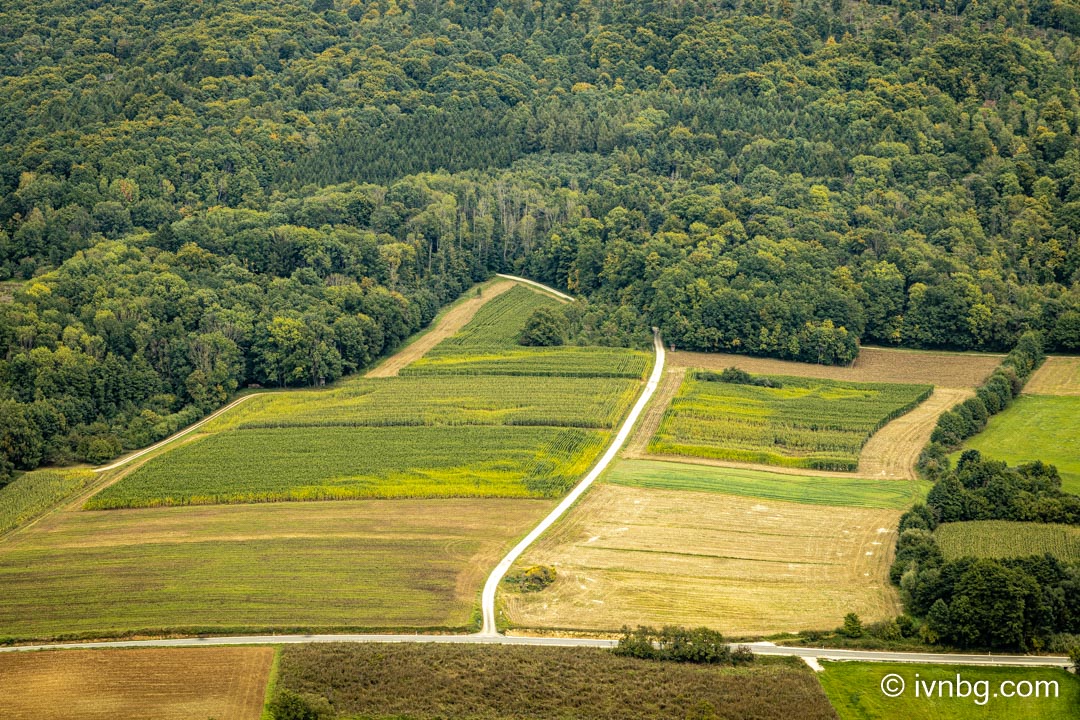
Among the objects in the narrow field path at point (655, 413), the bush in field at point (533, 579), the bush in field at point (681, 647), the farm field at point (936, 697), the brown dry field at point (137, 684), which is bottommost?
the narrow field path at point (655, 413)

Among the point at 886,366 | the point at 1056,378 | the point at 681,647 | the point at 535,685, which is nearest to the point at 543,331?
the point at 886,366

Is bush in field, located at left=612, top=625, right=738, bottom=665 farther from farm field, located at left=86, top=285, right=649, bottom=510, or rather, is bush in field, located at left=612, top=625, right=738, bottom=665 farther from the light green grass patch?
the light green grass patch

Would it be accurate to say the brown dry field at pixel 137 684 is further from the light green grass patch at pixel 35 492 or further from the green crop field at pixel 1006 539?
the green crop field at pixel 1006 539

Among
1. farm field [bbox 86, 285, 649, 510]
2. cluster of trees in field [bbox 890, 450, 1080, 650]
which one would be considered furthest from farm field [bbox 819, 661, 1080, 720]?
farm field [bbox 86, 285, 649, 510]

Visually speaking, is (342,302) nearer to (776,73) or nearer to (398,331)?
(398,331)

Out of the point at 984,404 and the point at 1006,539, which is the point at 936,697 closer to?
the point at 1006,539

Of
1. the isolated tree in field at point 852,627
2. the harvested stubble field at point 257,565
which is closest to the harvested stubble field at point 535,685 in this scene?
the isolated tree in field at point 852,627
